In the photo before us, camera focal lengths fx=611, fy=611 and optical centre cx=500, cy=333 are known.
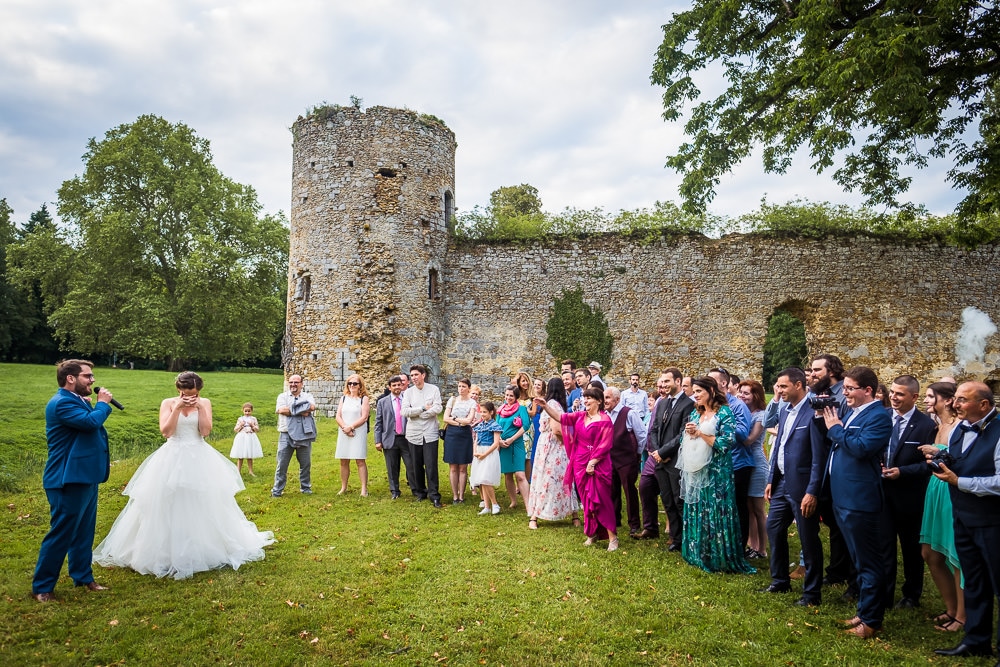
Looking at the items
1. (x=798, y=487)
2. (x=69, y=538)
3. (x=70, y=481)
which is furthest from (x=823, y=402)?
(x=69, y=538)

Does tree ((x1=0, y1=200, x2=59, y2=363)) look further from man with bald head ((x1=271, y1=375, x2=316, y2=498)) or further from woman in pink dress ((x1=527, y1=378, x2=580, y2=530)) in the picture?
woman in pink dress ((x1=527, y1=378, x2=580, y2=530))

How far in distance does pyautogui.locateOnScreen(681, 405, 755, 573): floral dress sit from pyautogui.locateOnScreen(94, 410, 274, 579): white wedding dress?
453cm

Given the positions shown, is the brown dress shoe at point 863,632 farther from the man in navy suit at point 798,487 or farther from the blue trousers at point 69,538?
the blue trousers at point 69,538

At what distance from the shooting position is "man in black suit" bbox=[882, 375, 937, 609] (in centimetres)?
503

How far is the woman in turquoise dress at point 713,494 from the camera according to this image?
6051 millimetres

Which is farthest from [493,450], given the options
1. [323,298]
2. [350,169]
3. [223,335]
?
[223,335]

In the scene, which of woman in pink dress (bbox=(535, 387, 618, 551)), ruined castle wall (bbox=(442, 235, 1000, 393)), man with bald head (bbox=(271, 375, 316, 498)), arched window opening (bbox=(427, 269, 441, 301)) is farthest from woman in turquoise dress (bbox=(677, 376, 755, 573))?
arched window opening (bbox=(427, 269, 441, 301))

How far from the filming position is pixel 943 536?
16.1ft

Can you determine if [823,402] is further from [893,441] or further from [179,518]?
[179,518]

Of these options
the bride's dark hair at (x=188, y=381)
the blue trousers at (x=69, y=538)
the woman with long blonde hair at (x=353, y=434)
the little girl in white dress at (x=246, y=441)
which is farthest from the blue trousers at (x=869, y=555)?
the little girl in white dress at (x=246, y=441)

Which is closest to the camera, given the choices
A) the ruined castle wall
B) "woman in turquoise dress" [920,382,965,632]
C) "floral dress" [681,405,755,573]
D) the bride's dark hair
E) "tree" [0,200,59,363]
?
"woman in turquoise dress" [920,382,965,632]

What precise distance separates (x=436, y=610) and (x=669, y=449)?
10.1 ft

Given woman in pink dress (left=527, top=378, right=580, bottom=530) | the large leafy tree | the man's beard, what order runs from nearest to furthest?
the man's beard < woman in pink dress (left=527, top=378, right=580, bottom=530) < the large leafy tree

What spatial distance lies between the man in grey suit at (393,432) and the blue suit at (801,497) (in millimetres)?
A: 5504
